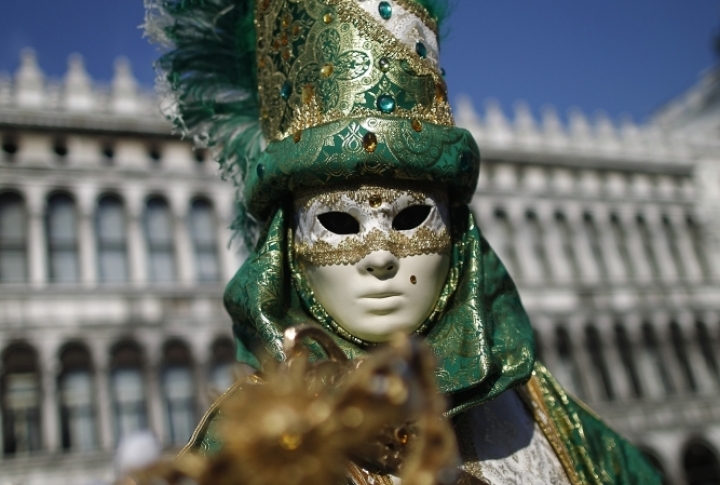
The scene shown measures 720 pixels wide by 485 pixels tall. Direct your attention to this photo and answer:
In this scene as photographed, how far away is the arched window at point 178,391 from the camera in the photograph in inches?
383

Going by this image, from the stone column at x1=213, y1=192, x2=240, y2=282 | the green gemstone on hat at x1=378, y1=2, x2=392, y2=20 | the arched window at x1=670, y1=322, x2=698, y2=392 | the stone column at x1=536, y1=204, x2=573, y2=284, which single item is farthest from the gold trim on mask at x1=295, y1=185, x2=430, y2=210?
the arched window at x1=670, y1=322, x2=698, y2=392

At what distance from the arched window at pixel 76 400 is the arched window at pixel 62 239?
102 centimetres

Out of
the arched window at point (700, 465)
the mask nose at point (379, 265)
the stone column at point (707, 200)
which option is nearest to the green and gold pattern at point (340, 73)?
the mask nose at point (379, 265)

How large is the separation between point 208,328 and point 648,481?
359 inches

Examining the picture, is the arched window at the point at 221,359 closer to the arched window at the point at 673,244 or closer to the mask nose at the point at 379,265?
the mask nose at the point at 379,265

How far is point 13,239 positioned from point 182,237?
2244 mm

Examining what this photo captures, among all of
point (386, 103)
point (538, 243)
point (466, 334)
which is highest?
point (538, 243)

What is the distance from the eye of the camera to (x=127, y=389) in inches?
381

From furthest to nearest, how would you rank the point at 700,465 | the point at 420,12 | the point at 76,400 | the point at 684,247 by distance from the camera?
the point at 684,247 < the point at 700,465 < the point at 76,400 < the point at 420,12

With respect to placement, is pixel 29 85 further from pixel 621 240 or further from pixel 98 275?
pixel 621 240

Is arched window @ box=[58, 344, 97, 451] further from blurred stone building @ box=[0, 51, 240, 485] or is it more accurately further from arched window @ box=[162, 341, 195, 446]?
arched window @ box=[162, 341, 195, 446]

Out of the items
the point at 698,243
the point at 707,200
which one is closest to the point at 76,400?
the point at 698,243

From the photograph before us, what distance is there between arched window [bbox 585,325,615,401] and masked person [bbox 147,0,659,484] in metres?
12.7

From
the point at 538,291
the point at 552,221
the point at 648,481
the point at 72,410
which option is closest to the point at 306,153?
the point at 648,481
